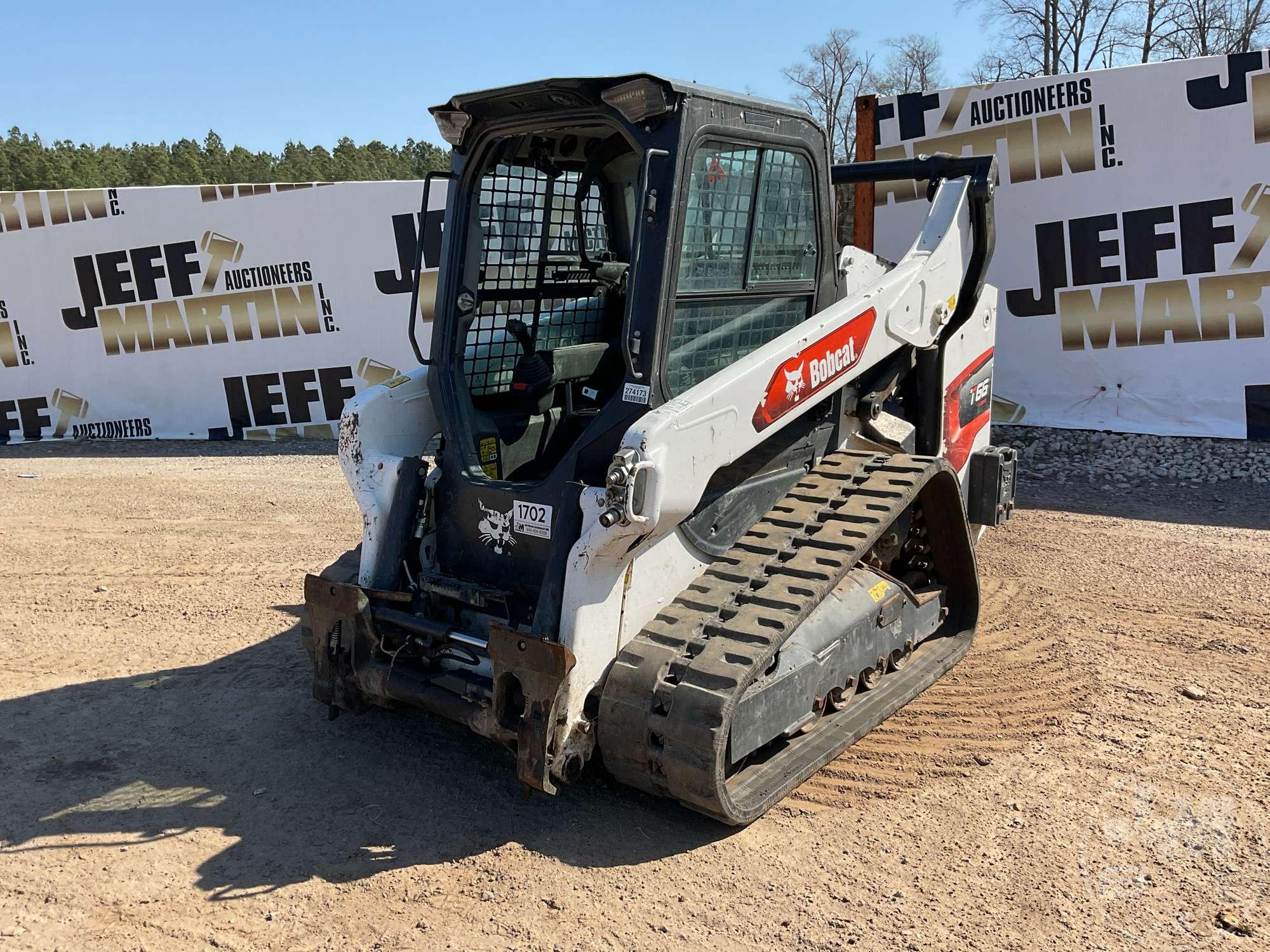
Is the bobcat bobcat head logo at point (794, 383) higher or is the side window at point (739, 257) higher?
the side window at point (739, 257)

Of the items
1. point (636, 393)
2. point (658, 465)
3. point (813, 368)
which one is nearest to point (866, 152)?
point (813, 368)

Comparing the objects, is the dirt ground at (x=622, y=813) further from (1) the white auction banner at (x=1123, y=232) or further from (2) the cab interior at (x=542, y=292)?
(1) the white auction banner at (x=1123, y=232)

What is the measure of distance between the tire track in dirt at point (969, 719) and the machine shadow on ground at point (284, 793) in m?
0.68

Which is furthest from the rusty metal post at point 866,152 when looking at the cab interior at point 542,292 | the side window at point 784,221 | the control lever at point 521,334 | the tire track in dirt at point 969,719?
the control lever at point 521,334

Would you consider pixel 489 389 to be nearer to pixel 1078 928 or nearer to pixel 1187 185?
pixel 1078 928

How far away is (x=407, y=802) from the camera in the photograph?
4.02 m

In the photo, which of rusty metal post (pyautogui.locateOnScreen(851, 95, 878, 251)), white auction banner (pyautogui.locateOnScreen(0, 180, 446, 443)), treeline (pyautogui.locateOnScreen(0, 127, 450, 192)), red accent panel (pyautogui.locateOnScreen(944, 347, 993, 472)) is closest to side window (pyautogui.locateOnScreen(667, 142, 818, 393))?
red accent panel (pyautogui.locateOnScreen(944, 347, 993, 472))

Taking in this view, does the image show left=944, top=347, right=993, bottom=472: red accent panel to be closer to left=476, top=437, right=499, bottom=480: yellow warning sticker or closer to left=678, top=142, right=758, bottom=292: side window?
left=678, top=142, right=758, bottom=292: side window

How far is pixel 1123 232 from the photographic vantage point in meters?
9.49

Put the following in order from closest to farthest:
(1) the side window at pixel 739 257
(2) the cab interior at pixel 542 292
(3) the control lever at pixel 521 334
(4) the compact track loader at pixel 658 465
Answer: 1. (4) the compact track loader at pixel 658 465
2. (1) the side window at pixel 739 257
3. (2) the cab interior at pixel 542 292
4. (3) the control lever at pixel 521 334

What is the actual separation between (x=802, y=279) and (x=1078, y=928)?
268 centimetres

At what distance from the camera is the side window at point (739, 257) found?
13.1 ft

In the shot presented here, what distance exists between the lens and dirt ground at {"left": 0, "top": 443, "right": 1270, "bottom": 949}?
3.29 metres

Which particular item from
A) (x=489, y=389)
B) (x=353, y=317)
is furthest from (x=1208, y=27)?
(x=489, y=389)
